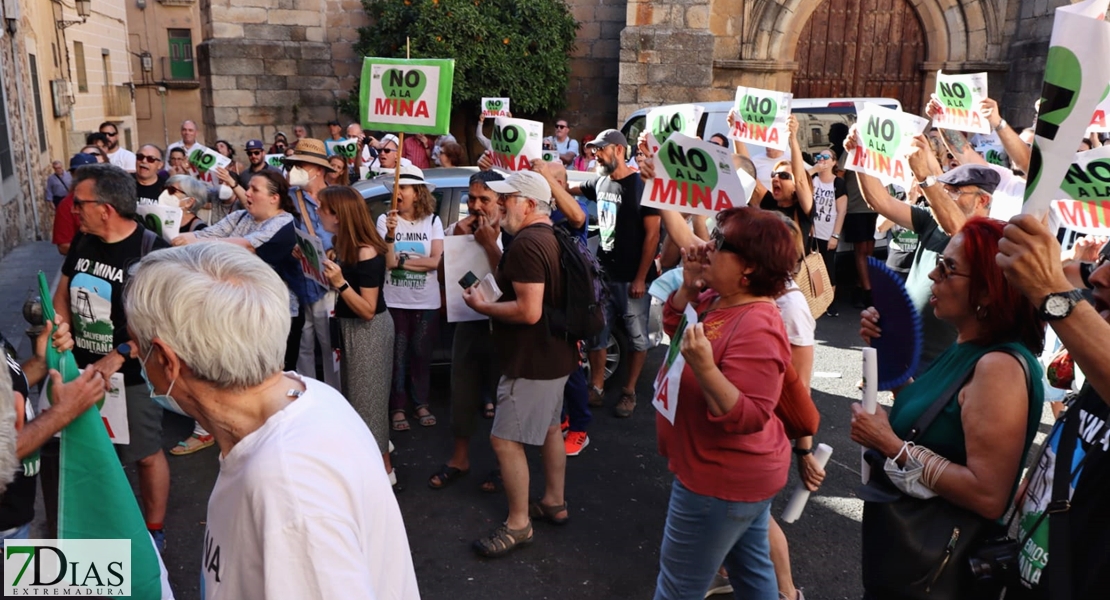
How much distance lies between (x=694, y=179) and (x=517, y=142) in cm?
288

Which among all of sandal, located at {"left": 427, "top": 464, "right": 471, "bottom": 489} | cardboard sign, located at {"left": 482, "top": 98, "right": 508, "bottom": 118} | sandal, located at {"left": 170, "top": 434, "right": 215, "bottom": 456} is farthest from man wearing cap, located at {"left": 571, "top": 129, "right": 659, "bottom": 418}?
cardboard sign, located at {"left": 482, "top": 98, "right": 508, "bottom": 118}

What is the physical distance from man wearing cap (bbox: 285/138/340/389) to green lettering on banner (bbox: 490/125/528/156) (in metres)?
1.38

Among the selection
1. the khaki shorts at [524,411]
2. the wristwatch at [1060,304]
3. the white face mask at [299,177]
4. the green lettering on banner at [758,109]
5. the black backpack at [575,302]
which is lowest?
the khaki shorts at [524,411]

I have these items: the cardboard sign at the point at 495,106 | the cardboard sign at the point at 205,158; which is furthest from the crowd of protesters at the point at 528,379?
the cardboard sign at the point at 495,106

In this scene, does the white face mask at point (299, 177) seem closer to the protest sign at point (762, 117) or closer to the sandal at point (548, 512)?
the sandal at point (548, 512)

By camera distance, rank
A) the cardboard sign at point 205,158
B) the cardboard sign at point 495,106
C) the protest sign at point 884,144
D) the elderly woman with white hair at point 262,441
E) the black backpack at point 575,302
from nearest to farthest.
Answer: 1. the elderly woman with white hair at point 262,441
2. the black backpack at point 575,302
3. the protest sign at point 884,144
4. the cardboard sign at point 205,158
5. the cardboard sign at point 495,106

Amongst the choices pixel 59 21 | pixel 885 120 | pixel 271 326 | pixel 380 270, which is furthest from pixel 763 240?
pixel 59 21

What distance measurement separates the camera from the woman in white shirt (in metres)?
5.64

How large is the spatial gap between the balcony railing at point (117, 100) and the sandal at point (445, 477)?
2229 cm

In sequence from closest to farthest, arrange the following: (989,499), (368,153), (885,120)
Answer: (989,499) < (885,120) < (368,153)

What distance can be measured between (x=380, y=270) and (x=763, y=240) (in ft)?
7.93

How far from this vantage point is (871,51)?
15922 millimetres

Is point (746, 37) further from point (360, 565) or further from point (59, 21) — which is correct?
point (360, 565)

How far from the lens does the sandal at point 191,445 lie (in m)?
5.37
